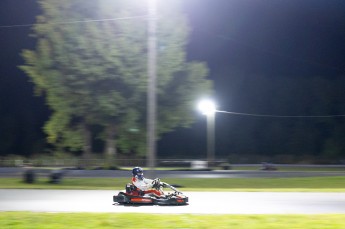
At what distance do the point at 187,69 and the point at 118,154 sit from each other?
22.2 metres

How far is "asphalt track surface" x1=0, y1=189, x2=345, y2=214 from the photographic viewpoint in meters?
14.6

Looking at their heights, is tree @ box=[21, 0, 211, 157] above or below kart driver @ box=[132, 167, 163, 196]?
above

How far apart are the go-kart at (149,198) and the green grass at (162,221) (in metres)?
1.73

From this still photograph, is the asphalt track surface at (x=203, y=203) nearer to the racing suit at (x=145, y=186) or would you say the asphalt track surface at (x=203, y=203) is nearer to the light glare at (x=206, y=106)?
the racing suit at (x=145, y=186)

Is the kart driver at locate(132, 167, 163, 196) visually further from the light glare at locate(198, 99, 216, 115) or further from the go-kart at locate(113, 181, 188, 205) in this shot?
the light glare at locate(198, 99, 216, 115)

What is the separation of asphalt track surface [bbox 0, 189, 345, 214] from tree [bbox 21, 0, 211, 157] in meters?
19.3

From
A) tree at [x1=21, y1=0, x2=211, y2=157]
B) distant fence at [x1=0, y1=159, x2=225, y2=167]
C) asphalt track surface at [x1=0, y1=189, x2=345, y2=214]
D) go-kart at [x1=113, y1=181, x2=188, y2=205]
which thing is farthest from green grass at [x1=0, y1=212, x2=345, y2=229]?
distant fence at [x1=0, y1=159, x2=225, y2=167]

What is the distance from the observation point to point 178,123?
4119 centimetres

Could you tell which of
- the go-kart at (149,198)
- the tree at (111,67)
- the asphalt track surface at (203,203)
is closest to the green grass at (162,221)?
the asphalt track surface at (203,203)

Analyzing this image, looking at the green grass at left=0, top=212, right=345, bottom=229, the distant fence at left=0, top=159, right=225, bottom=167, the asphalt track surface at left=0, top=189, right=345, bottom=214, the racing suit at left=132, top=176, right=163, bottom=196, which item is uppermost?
the distant fence at left=0, top=159, right=225, bottom=167

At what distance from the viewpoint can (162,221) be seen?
12.6 meters

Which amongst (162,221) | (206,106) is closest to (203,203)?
(162,221)

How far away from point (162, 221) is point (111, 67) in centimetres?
2644

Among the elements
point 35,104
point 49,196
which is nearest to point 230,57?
point 35,104
